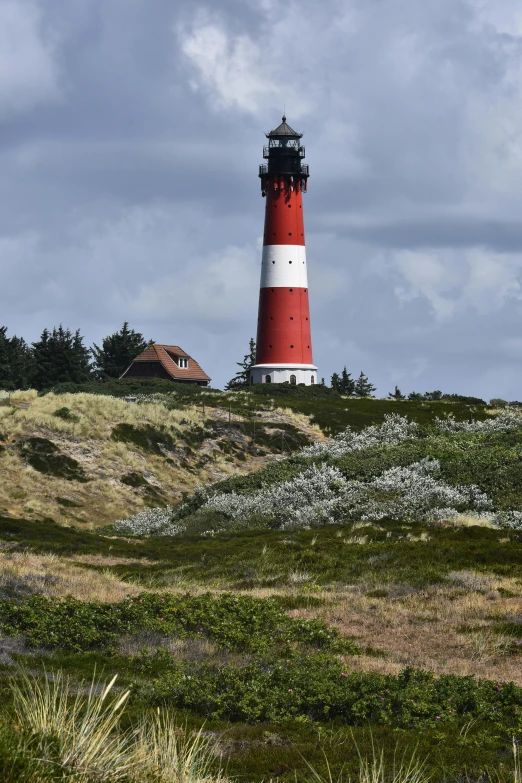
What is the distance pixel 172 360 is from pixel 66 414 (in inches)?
1713

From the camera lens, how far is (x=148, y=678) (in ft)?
44.8

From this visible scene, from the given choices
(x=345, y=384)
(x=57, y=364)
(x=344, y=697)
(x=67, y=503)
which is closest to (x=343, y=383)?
(x=345, y=384)

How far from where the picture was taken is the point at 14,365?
9525cm

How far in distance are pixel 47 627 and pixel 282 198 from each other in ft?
220

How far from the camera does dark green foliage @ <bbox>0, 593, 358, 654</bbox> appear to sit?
51.5 ft

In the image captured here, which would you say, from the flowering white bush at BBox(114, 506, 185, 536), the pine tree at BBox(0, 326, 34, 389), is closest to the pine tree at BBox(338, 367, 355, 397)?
the pine tree at BBox(0, 326, 34, 389)

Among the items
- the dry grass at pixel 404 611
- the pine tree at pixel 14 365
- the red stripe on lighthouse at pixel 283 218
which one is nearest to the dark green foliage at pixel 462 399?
the red stripe on lighthouse at pixel 283 218

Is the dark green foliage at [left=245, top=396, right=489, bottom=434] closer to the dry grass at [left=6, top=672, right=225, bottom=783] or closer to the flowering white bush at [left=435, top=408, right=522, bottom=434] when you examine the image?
the flowering white bush at [left=435, top=408, right=522, bottom=434]

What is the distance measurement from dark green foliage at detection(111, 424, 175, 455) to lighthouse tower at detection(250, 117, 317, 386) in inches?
962

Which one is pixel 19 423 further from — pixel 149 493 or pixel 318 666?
pixel 318 666

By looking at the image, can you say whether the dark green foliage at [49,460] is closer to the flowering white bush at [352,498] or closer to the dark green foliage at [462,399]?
the flowering white bush at [352,498]

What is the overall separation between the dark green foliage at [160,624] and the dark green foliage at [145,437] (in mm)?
36451

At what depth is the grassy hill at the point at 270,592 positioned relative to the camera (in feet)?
35.3

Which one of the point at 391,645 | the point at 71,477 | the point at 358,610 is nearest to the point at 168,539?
the point at 71,477
